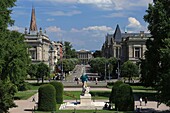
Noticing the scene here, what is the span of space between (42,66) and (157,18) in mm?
43278

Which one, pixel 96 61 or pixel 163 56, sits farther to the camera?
pixel 96 61

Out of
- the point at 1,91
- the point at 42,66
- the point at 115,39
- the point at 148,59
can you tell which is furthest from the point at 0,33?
the point at 115,39

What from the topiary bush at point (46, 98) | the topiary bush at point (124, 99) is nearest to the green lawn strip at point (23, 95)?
the topiary bush at point (46, 98)

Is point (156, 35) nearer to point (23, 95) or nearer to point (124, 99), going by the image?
point (124, 99)

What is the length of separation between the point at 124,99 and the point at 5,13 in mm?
15153

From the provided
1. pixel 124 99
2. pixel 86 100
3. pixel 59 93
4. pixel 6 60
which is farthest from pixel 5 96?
pixel 59 93

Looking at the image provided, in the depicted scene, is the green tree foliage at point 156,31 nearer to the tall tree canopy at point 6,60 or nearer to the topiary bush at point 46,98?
the topiary bush at point 46,98

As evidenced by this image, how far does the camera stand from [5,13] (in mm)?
39375

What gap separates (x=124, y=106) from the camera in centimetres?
4153

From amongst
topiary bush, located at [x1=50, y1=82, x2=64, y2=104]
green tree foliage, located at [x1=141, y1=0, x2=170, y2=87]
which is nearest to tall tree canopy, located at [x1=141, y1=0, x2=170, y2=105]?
green tree foliage, located at [x1=141, y1=0, x2=170, y2=87]

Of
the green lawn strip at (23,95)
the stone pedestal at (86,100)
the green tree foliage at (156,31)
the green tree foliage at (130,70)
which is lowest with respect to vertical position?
the green lawn strip at (23,95)

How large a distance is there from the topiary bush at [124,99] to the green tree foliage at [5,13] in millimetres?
13477

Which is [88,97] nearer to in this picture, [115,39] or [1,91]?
[1,91]

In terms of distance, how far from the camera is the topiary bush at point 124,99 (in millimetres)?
41438
